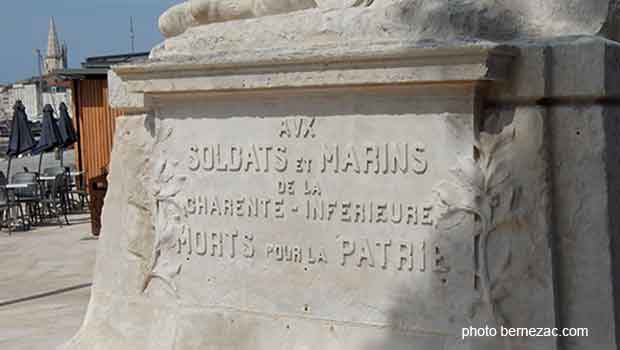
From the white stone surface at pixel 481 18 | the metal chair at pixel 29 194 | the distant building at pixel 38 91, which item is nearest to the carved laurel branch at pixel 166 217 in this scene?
the white stone surface at pixel 481 18

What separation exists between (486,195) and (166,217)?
144 cm

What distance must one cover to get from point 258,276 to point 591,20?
5.24ft

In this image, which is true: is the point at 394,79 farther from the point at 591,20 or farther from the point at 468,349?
A: the point at 468,349

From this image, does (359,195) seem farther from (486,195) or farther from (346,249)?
(486,195)

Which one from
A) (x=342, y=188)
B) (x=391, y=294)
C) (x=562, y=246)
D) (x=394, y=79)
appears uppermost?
(x=394, y=79)

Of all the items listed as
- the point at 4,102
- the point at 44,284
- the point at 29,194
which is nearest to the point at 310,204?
the point at 44,284

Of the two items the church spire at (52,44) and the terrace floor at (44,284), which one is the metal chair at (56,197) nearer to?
the terrace floor at (44,284)

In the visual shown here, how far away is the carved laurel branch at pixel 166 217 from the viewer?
3502 millimetres

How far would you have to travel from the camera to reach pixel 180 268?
351 cm

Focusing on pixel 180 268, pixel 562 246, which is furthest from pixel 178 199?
pixel 562 246

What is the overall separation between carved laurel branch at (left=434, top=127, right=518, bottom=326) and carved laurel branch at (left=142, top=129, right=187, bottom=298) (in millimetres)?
1256

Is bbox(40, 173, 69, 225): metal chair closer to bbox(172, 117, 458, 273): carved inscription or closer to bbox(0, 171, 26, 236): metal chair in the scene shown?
bbox(0, 171, 26, 236): metal chair

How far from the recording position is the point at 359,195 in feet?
10.0

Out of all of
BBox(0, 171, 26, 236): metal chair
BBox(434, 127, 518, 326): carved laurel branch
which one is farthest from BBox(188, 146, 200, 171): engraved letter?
BBox(0, 171, 26, 236): metal chair
